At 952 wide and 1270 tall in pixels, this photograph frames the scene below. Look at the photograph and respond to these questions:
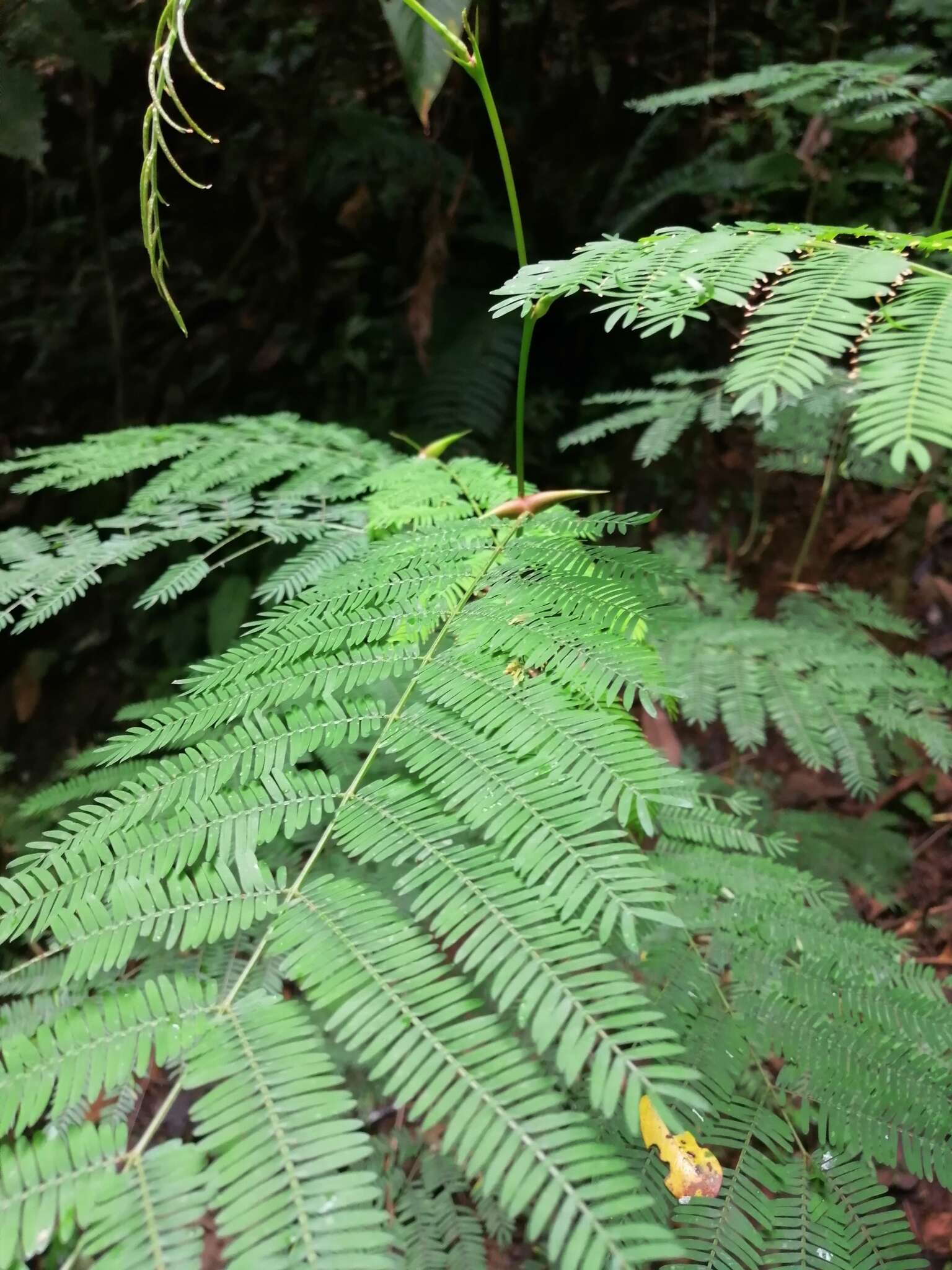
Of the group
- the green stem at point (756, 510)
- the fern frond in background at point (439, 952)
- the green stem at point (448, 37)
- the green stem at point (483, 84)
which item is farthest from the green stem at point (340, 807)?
the green stem at point (756, 510)

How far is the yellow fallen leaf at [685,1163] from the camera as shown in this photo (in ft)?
2.50

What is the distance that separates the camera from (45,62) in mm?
2707

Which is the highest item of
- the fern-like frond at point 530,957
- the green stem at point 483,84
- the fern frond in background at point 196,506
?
the green stem at point 483,84

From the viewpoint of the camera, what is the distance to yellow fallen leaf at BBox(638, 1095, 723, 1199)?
0.76m

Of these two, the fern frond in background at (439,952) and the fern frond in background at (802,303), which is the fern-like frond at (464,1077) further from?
the fern frond in background at (802,303)

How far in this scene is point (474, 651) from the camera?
103 centimetres

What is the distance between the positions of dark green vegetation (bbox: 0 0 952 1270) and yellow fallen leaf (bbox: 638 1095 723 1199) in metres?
0.06

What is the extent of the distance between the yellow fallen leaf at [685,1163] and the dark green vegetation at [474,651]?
0.06 meters

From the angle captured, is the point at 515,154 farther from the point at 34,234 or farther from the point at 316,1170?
the point at 316,1170

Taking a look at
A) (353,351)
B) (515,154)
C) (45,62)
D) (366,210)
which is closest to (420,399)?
(353,351)

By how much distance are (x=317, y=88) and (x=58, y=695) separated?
9.85 ft

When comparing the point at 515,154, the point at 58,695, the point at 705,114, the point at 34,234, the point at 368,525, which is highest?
the point at 705,114

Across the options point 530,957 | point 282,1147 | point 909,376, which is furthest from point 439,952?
point 909,376

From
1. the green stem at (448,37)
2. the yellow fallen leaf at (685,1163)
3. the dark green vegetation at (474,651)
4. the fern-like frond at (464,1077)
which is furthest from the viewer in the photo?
the green stem at (448,37)
